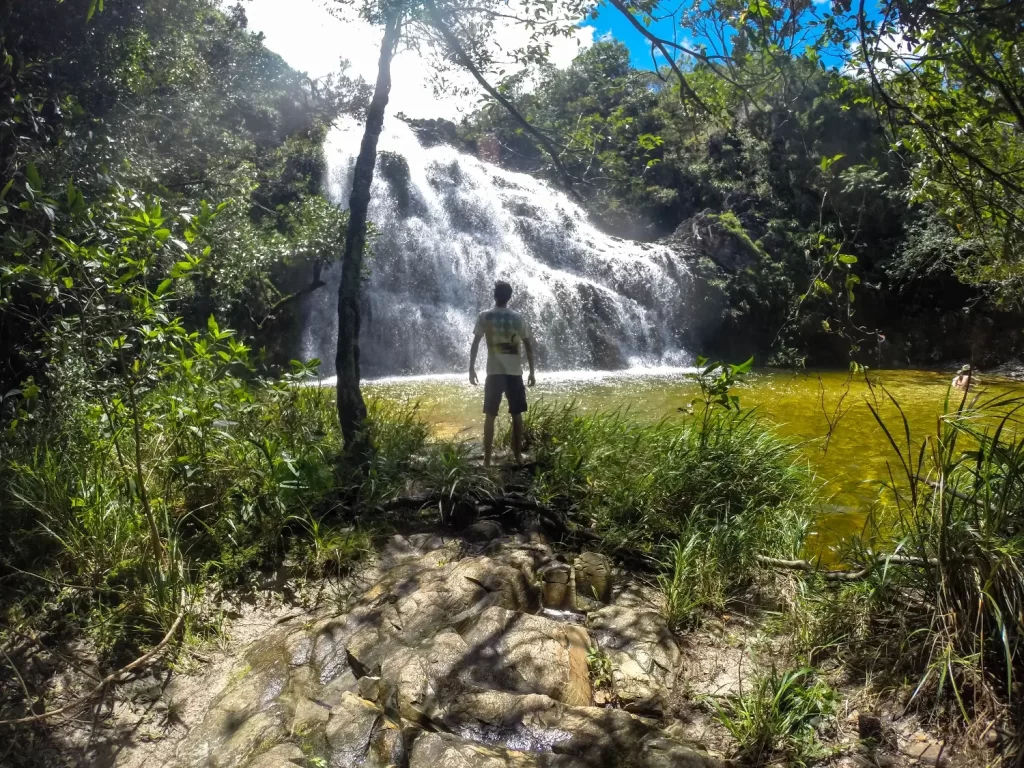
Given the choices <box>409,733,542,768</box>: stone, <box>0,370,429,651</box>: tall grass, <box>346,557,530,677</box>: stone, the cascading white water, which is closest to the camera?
<box>409,733,542,768</box>: stone

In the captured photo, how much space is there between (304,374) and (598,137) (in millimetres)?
3073

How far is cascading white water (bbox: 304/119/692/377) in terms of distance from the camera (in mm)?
16312

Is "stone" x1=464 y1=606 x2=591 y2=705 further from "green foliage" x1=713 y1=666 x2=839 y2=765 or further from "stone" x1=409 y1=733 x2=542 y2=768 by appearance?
"green foliage" x1=713 y1=666 x2=839 y2=765

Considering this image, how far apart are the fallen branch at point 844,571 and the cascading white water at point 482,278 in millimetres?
12391

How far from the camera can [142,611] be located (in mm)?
3469

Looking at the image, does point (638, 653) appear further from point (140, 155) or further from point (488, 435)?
point (140, 155)

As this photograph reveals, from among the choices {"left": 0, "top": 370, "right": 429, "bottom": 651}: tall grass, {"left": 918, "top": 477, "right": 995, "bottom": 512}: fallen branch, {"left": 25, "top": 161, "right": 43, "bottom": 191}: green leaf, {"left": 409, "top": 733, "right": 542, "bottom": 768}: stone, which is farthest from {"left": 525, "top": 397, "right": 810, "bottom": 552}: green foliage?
{"left": 25, "top": 161, "right": 43, "bottom": 191}: green leaf

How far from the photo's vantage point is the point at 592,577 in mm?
4223

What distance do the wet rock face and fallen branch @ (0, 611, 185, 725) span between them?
381 mm

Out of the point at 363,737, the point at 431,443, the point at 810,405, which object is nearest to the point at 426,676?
the point at 363,737

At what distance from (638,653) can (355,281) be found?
3.81 meters

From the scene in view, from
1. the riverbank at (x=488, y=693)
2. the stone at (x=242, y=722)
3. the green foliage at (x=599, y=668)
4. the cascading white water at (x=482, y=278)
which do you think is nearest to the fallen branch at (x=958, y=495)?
the riverbank at (x=488, y=693)

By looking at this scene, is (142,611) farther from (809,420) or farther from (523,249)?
(523,249)

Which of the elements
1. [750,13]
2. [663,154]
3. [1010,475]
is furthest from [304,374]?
[663,154]
